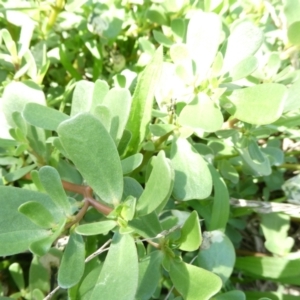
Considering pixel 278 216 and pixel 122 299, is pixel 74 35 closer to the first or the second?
pixel 278 216

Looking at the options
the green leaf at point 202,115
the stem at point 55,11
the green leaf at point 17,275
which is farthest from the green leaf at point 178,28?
the green leaf at point 17,275

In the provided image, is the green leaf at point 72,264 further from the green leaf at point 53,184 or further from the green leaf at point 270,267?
the green leaf at point 270,267

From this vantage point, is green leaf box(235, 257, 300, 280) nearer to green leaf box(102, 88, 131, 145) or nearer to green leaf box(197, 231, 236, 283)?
green leaf box(197, 231, 236, 283)

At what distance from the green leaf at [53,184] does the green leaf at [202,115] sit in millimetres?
193

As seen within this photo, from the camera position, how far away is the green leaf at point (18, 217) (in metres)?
0.60

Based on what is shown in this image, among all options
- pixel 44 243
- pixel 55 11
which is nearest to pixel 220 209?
pixel 44 243

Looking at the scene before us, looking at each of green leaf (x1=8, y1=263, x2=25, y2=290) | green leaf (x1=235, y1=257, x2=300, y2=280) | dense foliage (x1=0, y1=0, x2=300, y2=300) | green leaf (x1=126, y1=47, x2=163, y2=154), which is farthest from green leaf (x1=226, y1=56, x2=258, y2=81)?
green leaf (x1=8, y1=263, x2=25, y2=290)

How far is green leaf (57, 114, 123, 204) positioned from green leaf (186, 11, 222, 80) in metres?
0.21

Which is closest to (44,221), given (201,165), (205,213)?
(201,165)

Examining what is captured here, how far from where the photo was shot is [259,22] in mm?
1053

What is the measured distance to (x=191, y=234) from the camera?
24.7 inches

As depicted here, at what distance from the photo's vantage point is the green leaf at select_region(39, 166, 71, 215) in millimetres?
582

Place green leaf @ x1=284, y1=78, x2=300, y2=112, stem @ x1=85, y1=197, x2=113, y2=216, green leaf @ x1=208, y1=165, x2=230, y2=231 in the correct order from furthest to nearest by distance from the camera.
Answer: green leaf @ x1=208, y1=165, x2=230, y2=231
green leaf @ x1=284, y1=78, x2=300, y2=112
stem @ x1=85, y1=197, x2=113, y2=216

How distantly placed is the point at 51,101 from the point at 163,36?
28 cm
